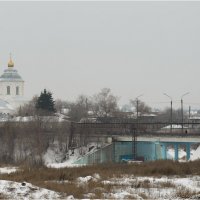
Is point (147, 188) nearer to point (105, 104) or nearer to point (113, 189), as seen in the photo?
A: point (113, 189)

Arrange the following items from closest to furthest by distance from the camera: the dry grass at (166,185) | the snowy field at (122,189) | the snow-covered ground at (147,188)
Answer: the snowy field at (122,189) < the snow-covered ground at (147,188) < the dry grass at (166,185)

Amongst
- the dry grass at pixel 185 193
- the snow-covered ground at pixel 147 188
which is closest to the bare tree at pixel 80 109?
the snow-covered ground at pixel 147 188

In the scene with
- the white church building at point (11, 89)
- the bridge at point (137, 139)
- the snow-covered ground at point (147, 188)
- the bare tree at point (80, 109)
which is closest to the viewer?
the snow-covered ground at point (147, 188)

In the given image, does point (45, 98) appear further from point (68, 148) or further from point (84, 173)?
point (84, 173)

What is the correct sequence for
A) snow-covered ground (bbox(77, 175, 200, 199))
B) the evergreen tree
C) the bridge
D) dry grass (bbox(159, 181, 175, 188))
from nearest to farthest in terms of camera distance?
snow-covered ground (bbox(77, 175, 200, 199))
dry grass (bbox(159, 181, 175, 188))
the bridge
the evergreen tree

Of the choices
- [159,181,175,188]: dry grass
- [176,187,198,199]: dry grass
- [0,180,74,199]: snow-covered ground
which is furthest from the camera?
[159,181,175,188]: dry grass

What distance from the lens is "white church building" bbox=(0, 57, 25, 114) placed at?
292ft

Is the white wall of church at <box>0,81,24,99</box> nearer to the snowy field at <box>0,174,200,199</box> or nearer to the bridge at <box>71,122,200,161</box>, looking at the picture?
the bridge at <box>71,122,200,161</box>

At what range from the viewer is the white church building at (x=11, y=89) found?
292ft

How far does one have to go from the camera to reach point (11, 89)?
9038 cm

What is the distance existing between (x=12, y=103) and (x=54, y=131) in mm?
44280

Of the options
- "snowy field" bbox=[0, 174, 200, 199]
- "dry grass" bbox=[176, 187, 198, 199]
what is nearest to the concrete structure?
"snowy field" bbox=[0, 174, 200, 199]

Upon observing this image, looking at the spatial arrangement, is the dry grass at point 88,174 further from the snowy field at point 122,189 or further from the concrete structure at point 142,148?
the concrete structure at point 142,148

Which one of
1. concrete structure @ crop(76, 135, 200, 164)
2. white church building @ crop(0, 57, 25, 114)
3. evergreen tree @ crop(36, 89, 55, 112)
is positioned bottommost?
concrete structure @ crop(76, 135, 200, 164)
